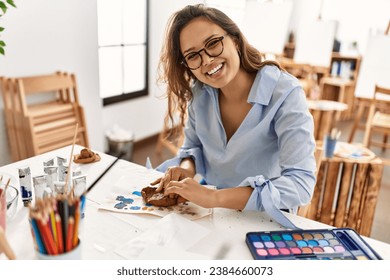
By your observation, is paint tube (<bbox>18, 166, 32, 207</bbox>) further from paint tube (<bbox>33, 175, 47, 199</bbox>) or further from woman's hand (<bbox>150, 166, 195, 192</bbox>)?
woman's hand (<bbox>150, 166, 195, 192</bbox>)

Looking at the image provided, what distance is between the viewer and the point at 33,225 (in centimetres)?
58

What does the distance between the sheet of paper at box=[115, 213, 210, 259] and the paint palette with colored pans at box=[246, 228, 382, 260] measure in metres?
0.13

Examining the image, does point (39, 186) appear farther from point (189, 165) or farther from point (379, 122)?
point (379, 122)

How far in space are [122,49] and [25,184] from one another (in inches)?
73.3

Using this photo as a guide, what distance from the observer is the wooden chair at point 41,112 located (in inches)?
77.8

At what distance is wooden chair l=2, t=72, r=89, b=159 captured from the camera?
1.98 m

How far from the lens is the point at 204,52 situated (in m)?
1.06

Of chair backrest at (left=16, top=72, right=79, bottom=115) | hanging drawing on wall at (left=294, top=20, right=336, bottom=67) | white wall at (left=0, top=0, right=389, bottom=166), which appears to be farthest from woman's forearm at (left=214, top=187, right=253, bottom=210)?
hanging drawing on wall at (left=294, top=20, right=336, bottom=67)

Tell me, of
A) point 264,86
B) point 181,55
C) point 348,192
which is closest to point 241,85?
point 264,86

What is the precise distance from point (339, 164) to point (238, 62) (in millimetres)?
1153

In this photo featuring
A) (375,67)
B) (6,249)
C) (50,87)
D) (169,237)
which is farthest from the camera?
(375,67)

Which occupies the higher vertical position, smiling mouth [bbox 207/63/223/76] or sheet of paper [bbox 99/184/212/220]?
smiling mouth [bbox 207/63/223/76]

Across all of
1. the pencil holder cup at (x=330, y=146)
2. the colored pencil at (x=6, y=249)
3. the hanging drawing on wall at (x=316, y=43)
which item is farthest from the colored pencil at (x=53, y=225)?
the hanging drawing on wall at (x=316, y=43)

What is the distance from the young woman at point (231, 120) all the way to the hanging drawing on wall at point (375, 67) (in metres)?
2.73
